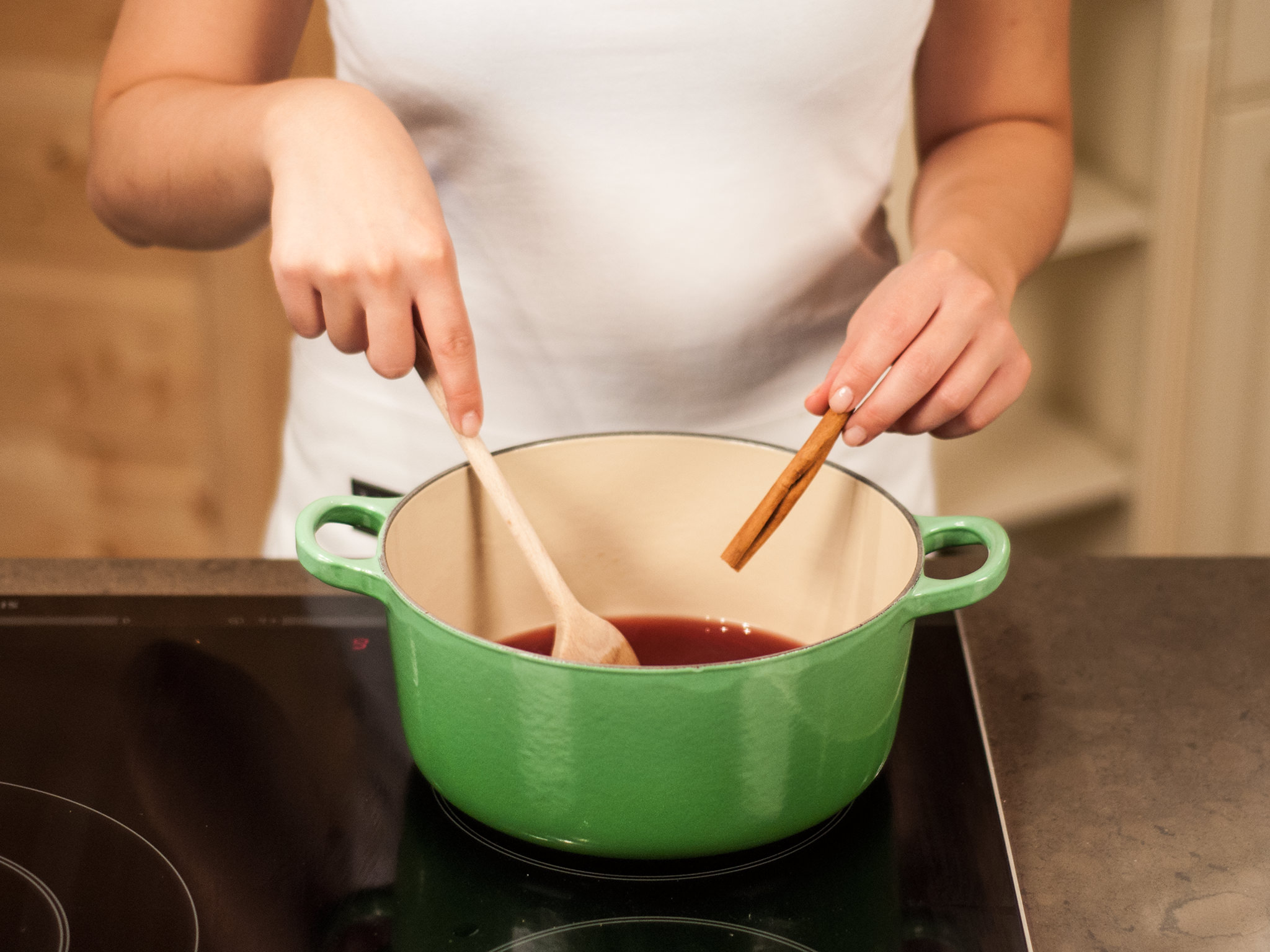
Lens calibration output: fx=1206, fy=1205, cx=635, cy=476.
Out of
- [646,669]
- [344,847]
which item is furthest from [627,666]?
[344,847]

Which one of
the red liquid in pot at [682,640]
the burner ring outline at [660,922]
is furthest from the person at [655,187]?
the burner ring outline at [660,922]

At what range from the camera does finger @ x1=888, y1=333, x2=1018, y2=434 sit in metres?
0.57

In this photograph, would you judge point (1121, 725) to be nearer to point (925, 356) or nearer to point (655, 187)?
point (925, 356)

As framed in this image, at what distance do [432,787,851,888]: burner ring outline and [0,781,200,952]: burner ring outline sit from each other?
100 mm

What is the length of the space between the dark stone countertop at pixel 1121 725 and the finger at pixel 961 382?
0.43ft

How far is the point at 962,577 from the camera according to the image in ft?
1.56

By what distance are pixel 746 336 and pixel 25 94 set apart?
124cm

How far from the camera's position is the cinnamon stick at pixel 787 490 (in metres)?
0.53

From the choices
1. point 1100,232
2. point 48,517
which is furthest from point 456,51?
point 48,517

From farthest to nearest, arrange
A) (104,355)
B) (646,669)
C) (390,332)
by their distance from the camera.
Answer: (104,355) < (390,332) < (646,669)

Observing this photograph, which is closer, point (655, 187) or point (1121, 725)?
point (1121, 725)

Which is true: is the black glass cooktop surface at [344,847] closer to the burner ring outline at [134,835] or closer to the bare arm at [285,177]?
the burner ring outline at [134,835]

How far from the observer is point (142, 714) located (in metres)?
0.54

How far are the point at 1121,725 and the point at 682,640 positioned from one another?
0.20m
